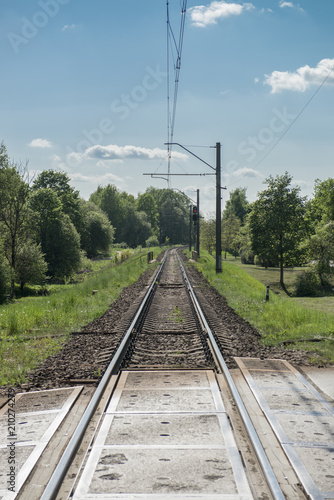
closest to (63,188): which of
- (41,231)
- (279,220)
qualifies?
(41,231)

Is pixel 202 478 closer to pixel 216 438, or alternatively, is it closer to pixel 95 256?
pixel 216 438

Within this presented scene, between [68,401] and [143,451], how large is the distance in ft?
6.24

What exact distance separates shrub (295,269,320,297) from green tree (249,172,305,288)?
3684 millimetres

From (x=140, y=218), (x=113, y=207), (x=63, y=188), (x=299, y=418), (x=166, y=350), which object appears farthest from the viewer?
(x=113, y=207)

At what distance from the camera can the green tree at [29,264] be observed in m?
34.1

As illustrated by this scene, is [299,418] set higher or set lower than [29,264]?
lower

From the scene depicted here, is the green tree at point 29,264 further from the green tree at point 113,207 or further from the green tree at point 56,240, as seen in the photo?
the green tree at point 113,207

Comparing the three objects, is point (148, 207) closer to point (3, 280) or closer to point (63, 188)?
point (63, 188)

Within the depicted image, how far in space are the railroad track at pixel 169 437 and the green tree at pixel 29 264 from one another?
27.2m

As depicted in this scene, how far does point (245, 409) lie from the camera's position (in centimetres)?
536

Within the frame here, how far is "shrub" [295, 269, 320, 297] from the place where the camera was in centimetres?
3172

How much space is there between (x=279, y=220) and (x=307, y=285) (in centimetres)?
682

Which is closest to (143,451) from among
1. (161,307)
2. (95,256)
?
(161,307)

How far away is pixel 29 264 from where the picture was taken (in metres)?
34.5
